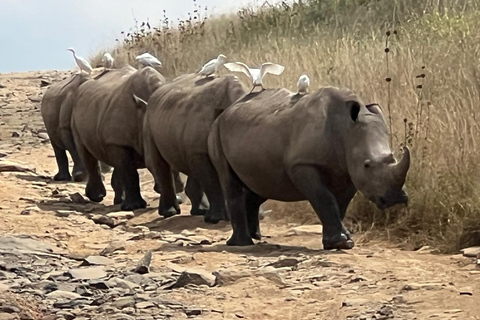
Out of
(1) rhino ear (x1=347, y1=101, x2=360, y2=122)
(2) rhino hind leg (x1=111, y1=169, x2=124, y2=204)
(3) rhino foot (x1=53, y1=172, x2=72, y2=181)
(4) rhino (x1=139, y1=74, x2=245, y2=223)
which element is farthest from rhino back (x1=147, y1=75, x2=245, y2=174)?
(3) rhino foot (x1=53, y1=172, x2=72, y2=181)

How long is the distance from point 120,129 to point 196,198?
4.10 feet

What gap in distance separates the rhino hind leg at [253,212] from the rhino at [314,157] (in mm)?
148

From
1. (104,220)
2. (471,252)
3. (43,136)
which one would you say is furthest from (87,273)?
(43,136)

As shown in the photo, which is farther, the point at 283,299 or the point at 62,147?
the point at 62,147

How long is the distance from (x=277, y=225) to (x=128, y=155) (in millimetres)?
2190

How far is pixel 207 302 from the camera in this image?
631 cm

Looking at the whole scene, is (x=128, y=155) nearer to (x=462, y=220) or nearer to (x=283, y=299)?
(x=462, y=220)

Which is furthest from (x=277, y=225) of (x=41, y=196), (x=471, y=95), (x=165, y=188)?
(x=41, y=196)

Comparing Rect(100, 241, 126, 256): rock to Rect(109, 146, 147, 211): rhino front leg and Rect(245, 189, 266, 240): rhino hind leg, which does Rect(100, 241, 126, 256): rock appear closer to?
Rect(245, 189, 266, 240): rhino hind leg

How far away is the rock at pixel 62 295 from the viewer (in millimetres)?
6473

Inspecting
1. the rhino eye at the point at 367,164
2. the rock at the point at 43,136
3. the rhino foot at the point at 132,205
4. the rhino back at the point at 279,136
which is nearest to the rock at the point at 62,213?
the rhino foot at the point at 132,205

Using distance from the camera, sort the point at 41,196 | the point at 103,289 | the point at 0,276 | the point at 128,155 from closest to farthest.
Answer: the point at 103,289 → the point at 0,276 → the point at 128,155 → the point at 41,196

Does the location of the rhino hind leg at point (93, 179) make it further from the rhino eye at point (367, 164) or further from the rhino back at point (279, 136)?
the rhino eye at point (367, 164)

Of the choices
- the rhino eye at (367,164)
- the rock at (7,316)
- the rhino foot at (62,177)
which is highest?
the rhino eye at (367,164)
